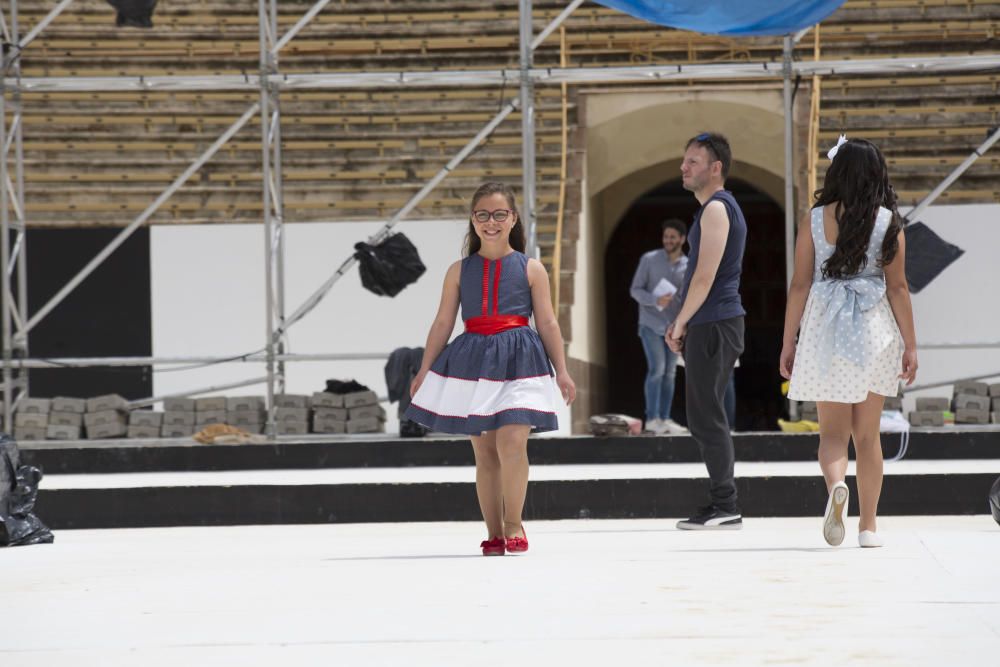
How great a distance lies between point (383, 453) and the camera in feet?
33.3

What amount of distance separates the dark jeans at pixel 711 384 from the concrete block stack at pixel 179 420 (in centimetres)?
645

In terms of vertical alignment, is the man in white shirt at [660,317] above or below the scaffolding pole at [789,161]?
below

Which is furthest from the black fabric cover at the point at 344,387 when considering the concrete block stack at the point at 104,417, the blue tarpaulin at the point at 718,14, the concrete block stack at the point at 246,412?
the blue tarpaulin at the point at 718,14

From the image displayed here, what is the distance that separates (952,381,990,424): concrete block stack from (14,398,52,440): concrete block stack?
6.16m

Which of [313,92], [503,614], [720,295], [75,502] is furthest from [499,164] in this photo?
[503,614]

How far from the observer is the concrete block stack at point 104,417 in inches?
457

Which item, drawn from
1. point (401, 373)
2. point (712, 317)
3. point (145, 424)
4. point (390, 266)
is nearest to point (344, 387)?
point (401, 373)

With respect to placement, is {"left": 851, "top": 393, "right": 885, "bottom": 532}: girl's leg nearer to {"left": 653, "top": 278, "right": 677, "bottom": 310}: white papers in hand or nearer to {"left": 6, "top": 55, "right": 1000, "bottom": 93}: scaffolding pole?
{"left": 6, "top": 55, "right": 1000, "bottom": 93}: scaffolding pole

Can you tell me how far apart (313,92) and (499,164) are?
1.78 metres

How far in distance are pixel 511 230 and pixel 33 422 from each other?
6.89m

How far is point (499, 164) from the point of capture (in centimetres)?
1442

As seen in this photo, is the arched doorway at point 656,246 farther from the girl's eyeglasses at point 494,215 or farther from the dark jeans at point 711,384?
the girl's eyeglasses at point 494,215

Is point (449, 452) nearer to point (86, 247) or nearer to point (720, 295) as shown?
point (720, 295)

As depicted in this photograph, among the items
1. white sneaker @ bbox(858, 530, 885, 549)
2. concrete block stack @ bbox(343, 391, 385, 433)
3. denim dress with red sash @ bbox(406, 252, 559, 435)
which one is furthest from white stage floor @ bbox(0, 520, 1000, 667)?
concrete block stack @ bbox(343, 391, 385, 433)
